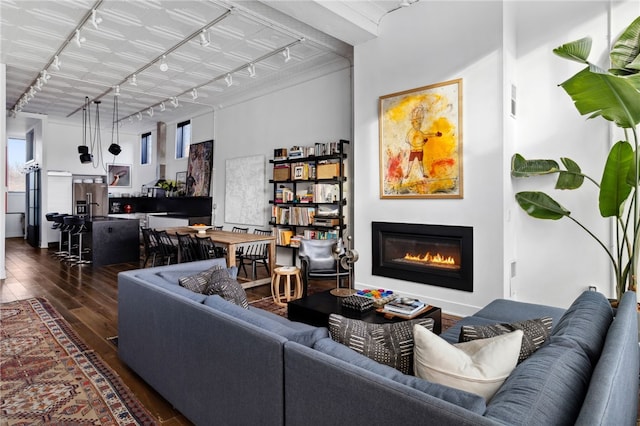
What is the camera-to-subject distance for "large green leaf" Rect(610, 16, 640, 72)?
3276 millimetres

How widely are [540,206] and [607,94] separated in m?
1.34

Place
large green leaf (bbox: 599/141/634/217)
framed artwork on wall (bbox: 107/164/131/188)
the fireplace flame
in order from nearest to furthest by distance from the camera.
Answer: large green leaf (bbox: 599/141/634/217) < the fireplace flame < framed artwork on wall (bbox: 107/164/131/188)

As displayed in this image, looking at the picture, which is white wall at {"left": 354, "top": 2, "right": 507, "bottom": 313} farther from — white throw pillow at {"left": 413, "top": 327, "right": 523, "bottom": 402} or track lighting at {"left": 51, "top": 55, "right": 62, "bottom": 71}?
track lighting at {"left": 51, "top": 55, "right": 62, "bottom": 71}

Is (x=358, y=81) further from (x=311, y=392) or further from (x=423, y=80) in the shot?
(x=311, y=392)

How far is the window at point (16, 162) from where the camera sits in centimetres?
1203

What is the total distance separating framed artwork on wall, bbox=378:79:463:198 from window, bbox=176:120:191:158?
735cm

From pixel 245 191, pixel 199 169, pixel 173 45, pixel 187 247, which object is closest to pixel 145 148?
pixel 199 169

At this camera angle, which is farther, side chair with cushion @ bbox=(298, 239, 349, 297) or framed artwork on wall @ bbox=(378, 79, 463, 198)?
side chair with cushion @ bbox=(298, 239, 349, 297)

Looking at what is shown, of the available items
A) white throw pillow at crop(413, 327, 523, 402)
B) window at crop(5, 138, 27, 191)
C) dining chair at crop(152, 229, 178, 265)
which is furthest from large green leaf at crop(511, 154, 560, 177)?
window at crop(5, 138, 27, 191)

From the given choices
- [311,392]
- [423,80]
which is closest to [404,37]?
[423,80]

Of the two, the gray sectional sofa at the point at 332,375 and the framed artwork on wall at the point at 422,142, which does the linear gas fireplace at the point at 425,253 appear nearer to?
the framed artwork on wall at the point at 422,142

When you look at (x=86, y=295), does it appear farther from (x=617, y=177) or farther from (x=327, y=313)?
(x=617, y=177)

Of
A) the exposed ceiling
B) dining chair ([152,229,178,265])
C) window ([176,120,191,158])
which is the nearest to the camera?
the exposed ceiling

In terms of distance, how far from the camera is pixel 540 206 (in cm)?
382
